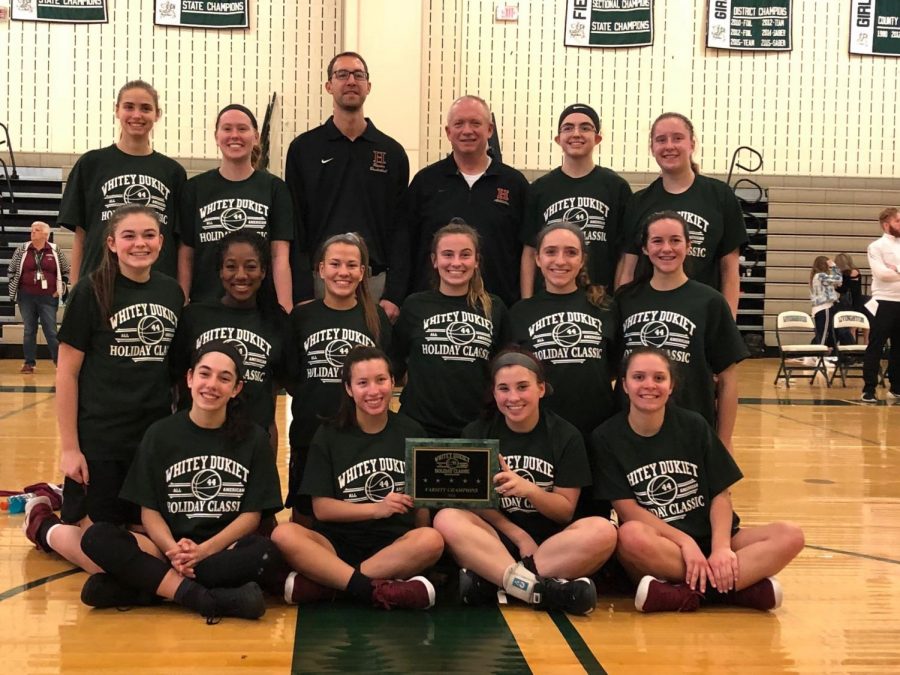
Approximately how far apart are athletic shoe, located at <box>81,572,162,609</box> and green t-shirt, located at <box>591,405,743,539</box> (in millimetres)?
1553

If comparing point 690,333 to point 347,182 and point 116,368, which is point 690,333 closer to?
point 347,182

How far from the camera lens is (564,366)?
3730 millimetres

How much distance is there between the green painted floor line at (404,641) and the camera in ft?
8.91

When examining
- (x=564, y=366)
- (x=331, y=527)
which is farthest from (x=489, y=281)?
(x=331, y=527)

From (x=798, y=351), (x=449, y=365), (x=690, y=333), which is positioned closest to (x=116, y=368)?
(x=449, y=365)

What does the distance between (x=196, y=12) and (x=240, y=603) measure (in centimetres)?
1107

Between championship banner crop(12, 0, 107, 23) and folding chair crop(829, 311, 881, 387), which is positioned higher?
championship banner crop(12, 0, 107, 23)

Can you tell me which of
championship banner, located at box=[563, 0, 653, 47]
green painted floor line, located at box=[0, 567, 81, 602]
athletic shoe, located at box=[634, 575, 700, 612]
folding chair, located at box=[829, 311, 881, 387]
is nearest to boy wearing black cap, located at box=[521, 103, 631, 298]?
athletic shoe, located at box=[634, 575, 700, 612]

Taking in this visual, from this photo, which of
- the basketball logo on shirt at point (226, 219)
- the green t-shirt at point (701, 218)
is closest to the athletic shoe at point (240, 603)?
the basketball logo on shirt at point (226, 219)

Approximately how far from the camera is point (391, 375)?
3535mm

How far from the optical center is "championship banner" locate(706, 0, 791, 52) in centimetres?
1364

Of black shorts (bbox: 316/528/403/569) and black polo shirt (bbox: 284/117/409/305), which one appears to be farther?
black polo shirt (bbox: 284/117/409/305)

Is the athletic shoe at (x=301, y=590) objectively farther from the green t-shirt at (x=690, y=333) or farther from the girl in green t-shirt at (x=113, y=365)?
the green t-shirt at (x=690, y=333)

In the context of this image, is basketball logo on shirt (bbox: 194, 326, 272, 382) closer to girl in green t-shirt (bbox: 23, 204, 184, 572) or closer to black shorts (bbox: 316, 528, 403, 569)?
girl in green t-shirt (bbox: 23, 204, 184, 572)
